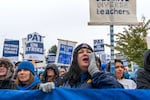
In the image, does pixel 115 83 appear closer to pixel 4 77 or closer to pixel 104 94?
pixel 104 94

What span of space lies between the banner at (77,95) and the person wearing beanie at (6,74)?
1.14 m

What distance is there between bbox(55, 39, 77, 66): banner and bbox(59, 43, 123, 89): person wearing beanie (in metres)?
10.5

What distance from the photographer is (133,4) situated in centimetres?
685

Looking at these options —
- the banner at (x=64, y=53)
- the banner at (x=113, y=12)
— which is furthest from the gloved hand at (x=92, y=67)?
the banner at (x=64, y=53)

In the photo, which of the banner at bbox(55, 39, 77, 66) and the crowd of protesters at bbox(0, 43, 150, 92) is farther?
the banner at bbox(55, 39, 77, 66)

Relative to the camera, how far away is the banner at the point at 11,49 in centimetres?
1429

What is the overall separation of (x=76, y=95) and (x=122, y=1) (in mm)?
3541

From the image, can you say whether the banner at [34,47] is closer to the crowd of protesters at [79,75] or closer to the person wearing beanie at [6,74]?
the crowd of protesters at [79,75]

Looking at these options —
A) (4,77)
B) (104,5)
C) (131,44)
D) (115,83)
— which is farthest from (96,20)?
(131,44)

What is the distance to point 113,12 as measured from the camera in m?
6.78

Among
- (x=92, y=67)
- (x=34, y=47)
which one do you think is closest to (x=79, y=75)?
(x=92, y=67)

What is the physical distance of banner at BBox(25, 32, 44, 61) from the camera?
13.7 metres

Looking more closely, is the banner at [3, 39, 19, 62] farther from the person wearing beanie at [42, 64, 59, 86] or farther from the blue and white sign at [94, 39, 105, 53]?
the person wearing beanie at [42, 64, 59, 86]

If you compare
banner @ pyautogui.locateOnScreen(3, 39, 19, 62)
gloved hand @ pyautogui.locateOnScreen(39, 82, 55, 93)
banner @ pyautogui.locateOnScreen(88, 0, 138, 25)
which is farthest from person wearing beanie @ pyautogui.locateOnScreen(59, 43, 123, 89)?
banner @ pyautogui.locateOnScreen(3, 39, 19, 62)
